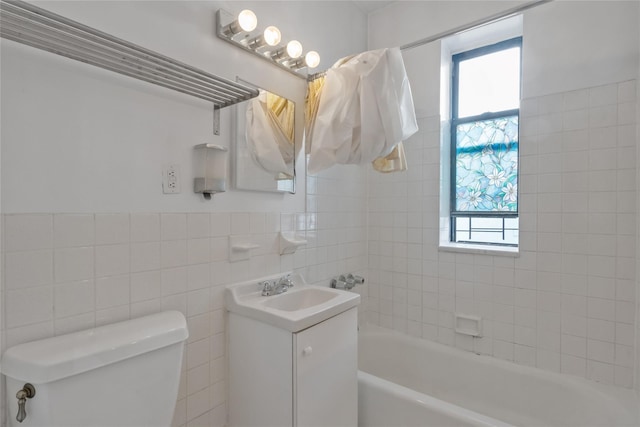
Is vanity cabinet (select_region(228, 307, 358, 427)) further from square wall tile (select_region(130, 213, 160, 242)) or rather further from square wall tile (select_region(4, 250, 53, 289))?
square wall tile (select_region(4, 250, 53, 289))

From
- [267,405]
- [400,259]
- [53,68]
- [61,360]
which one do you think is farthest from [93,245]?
[400,259]

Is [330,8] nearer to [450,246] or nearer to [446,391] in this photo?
[450,246]

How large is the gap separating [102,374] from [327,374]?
817 millimetres

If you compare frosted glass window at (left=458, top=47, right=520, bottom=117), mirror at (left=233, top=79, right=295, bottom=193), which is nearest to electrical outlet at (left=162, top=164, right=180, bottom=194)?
mirror at (left=233, top=79, right=295, bottom=193)

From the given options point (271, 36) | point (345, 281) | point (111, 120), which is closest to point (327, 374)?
point (345, 281)

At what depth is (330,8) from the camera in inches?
81.1

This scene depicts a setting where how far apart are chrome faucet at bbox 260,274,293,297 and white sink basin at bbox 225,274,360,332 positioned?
0.02 metres

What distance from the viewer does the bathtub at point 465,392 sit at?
4.76 feet

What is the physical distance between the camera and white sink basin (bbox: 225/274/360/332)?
48.7 inches

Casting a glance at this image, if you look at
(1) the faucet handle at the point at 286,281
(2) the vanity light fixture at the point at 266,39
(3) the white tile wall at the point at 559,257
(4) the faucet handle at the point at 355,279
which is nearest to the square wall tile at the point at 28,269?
(1) the faucet handle at the point at 286,281

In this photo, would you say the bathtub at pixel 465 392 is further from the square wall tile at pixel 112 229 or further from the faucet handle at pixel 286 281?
the square wall tile at pixel 112 229

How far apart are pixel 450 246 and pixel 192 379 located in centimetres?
167

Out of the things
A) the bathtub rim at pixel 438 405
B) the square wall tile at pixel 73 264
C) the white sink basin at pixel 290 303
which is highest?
the square wall tile at pixel 73 264

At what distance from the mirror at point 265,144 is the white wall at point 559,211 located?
1005 millimetres
